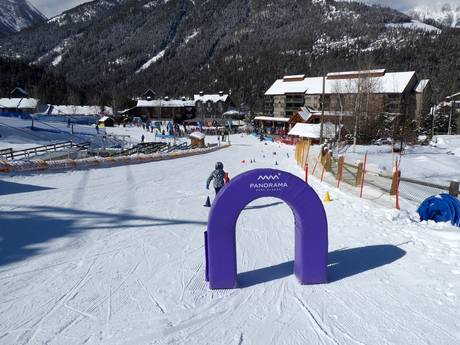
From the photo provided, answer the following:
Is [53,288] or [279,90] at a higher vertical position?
[279,90]

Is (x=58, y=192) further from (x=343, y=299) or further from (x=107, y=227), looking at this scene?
(x=343, y=299)

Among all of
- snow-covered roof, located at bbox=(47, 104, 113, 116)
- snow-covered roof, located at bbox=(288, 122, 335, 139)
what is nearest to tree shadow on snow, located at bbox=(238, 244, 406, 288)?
snow-covered roof, located at bbox=(288, 122, 335, 139)

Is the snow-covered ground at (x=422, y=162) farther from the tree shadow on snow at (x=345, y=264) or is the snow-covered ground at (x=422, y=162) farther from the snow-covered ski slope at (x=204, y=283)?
the tree shadow on snow at (x=345, y=264)

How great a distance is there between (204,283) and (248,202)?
1.55 m

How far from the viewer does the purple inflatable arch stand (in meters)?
5.69

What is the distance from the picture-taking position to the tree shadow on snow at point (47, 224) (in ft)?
25.6

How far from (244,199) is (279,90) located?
3403 inches

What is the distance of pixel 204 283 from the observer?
6102mm

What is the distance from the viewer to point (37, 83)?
409 feet

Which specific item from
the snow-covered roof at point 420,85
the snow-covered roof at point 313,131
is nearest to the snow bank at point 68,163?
the snow-covered roof at point 313,131

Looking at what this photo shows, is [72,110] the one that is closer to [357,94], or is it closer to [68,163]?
[357,94]

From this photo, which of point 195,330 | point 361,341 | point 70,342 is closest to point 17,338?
point 70,342

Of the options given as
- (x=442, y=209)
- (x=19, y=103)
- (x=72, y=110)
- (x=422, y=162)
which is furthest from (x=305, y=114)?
(x=19, y=103)

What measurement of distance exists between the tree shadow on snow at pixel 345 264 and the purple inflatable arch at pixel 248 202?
1.39 ft
